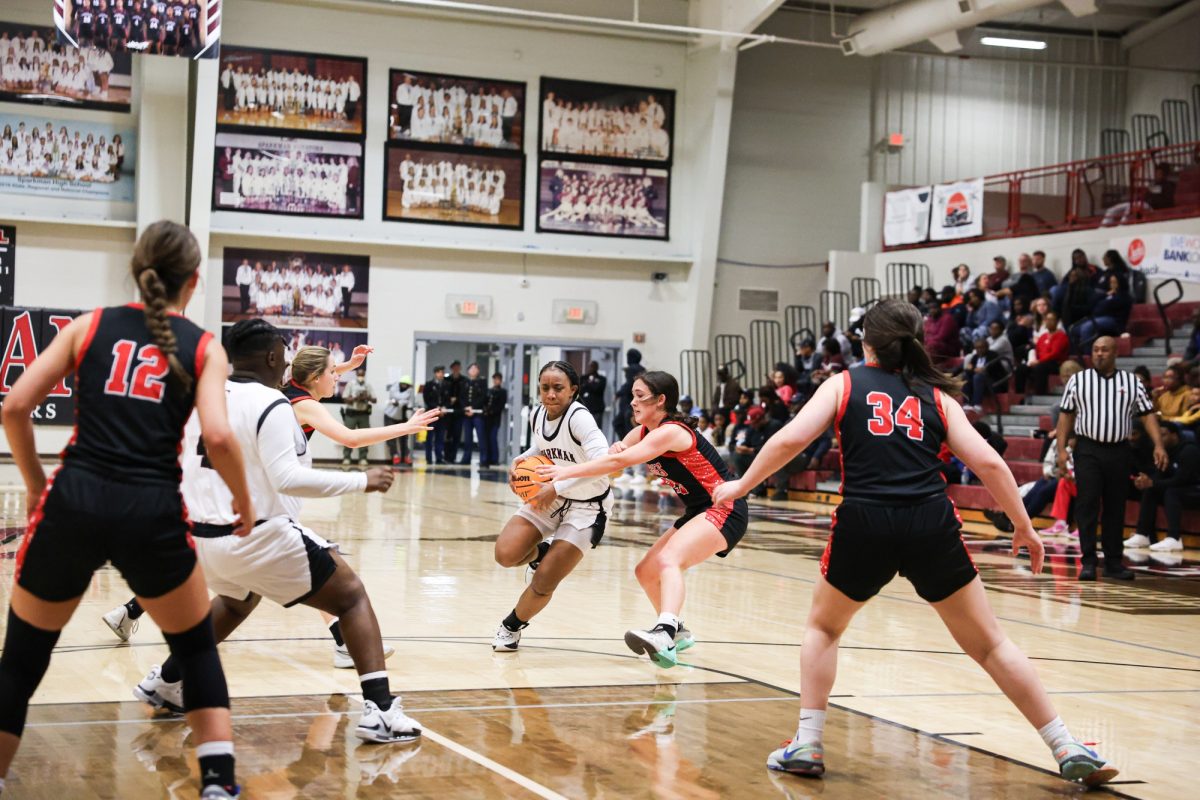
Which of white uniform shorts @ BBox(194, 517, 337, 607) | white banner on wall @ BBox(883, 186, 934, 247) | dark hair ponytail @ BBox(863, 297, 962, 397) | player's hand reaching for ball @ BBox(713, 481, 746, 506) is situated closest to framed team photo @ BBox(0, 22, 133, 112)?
white banner on wall @ BBox(883, 186, 934, 247)

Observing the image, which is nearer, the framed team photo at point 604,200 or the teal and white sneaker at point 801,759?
the teal and white sneaker at point 801,759

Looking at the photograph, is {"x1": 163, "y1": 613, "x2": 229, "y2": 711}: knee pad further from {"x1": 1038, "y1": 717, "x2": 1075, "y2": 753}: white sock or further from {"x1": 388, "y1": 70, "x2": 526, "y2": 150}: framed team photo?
{"x1": 388, "y1": 70, "x2": 526, "y2": 150}: framed team photo

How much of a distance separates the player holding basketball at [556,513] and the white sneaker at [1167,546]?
8132 millimetres

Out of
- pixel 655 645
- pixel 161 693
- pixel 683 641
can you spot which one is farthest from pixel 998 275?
pixel 161 693

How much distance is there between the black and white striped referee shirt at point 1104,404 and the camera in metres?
9.89

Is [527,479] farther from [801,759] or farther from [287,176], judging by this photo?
[287,176]

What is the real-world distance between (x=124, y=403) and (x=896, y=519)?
2390 mm

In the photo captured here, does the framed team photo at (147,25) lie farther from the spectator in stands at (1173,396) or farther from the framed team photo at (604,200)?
the spectator in stands at (1173,396)

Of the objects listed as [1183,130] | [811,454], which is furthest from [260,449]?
[1183,130]

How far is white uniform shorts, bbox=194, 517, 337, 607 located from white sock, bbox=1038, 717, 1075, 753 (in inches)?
98.8

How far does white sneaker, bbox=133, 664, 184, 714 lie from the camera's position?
4.98 meters

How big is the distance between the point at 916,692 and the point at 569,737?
1.87m

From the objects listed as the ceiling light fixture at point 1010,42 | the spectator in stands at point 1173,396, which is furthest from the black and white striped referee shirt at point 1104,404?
the ceiling light fixture at point 1010,42

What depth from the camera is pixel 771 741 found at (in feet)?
16.3
